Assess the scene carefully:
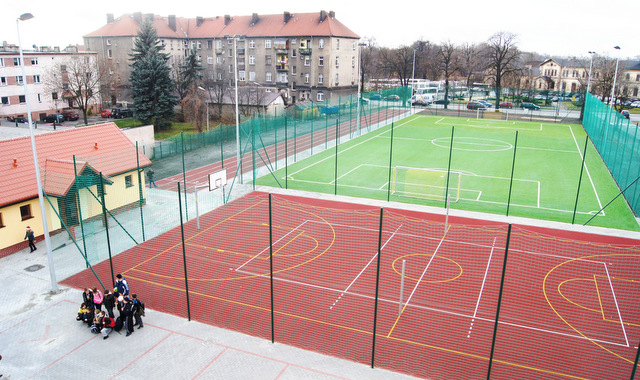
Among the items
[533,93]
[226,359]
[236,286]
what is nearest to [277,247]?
[236,286]

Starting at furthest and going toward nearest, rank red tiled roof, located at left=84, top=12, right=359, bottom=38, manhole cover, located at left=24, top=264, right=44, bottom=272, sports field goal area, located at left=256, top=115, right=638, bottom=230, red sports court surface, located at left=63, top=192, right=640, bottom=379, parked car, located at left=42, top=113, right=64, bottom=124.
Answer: red tiled roof, located at left=84, top=12, right=359, bottom=38 < parked car, located at left=42, top=113, right=64, bottom=124 < sports field goal area, located at left=256, top=115, right=638, bottom=230 < manhole cover, located at left=24, top=264, right=44, bottom=272 < red sports court surface, located at left=63, top=192, right=640, bottom=379

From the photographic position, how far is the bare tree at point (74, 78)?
150ft

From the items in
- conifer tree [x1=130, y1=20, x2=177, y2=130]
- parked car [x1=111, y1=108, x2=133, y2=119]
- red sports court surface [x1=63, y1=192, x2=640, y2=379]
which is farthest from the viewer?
parked car [x1=111, y1=108, x2=133, y2=119]

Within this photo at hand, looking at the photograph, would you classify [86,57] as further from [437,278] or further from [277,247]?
[437,278]

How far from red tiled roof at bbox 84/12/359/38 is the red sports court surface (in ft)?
157

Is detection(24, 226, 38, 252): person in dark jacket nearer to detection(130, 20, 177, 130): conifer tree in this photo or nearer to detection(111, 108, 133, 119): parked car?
detection(130, 20, 177, 130): conifer tree

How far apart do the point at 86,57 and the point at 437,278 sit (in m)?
52.0

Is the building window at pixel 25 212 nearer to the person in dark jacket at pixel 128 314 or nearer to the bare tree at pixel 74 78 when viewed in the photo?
the person in dark jacket at pixel 128 314

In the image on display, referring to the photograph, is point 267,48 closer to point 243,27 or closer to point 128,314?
point 243,27

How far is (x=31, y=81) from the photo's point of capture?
4959cm

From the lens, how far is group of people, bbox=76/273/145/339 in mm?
12000

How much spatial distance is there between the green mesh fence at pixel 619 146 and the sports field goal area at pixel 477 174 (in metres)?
0.56

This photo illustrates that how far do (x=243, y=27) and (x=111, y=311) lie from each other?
6068 centimetres

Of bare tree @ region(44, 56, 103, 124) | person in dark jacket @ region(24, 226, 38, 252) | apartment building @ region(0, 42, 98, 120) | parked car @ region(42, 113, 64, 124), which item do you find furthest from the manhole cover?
apartment building @ region(0, 42, 98, 120)
